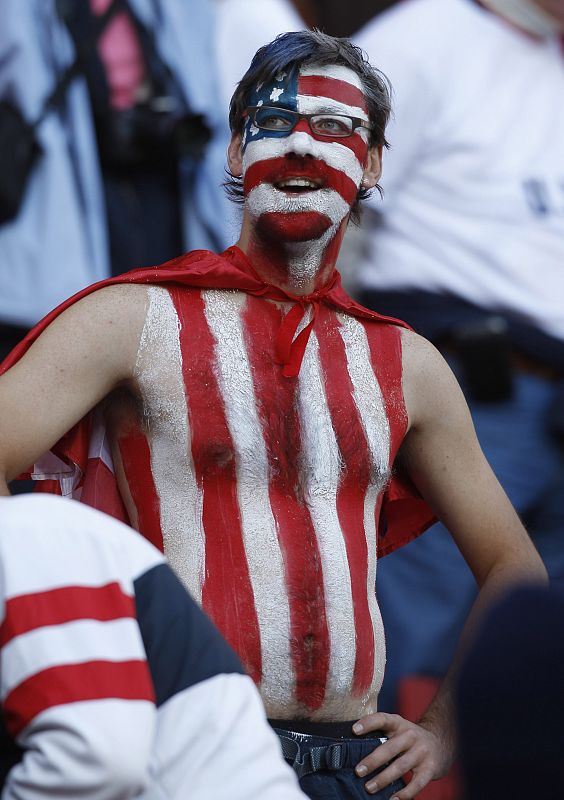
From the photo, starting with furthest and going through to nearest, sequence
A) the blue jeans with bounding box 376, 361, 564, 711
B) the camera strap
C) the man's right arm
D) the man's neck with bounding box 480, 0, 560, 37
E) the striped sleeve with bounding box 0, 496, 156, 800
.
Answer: the man's neck with bounding box 480, 0, 560, 37, the camera strap, the blue jeans with bounding box 376, 361, 564, 711, the man's right arm, the striped sleeve with bounding box 0, 496, 156, 800

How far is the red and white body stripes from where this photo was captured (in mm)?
2609

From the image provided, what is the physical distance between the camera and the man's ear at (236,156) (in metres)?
2.93

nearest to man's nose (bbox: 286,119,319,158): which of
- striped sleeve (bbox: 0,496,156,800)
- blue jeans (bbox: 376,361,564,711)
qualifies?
striped sleeve (bbox: 0,496,156,800)

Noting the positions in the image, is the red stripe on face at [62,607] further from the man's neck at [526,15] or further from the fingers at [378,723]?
the man's neck at [526,15]

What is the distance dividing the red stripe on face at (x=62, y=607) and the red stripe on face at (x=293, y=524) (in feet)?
2.81

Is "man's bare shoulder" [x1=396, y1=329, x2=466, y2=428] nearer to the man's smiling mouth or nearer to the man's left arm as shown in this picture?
the man's left arm

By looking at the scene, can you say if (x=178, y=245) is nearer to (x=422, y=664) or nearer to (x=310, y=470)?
(x=422, y=664)

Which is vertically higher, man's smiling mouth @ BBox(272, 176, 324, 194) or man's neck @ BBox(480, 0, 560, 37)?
man's neck @ BBox(480, 0, 560, 37)

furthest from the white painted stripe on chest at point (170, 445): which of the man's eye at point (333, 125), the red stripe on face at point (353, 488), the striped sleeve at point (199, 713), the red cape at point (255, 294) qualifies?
the striped sleeve at point (199, 713)

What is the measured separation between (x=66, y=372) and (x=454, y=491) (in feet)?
2.76

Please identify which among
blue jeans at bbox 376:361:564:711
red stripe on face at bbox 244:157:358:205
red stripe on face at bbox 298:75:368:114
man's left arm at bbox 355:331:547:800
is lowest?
blue jeans at bbox 376:361:564:711

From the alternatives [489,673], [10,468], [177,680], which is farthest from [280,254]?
[489,673]

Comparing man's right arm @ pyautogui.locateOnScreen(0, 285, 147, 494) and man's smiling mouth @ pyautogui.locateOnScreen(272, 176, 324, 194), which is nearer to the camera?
man's right arm @ pyautogui.locateOnScreen(0, 285, 147, 494)

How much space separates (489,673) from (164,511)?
Result: 3.79ft
